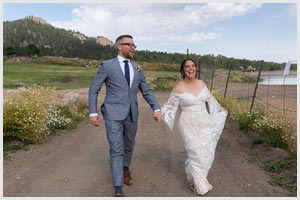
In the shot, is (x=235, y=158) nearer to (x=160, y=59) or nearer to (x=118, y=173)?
(x=118, y=173)

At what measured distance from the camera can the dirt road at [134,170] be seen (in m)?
5.57

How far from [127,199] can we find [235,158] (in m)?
2.96

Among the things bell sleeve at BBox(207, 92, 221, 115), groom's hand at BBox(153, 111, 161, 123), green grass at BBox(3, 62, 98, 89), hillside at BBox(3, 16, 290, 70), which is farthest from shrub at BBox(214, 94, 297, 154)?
hillside at BBox(3, 16, 290, 70)

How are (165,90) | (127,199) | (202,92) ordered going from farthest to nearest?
(165,90)
(202,92)
(127,199)

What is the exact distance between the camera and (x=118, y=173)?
523 centimetres

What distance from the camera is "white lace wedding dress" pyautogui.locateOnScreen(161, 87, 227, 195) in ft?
18.0

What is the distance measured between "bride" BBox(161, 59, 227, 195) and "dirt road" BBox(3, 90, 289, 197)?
0.88 feet

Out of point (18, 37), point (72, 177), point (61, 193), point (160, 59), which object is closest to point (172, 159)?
point (72, 177)

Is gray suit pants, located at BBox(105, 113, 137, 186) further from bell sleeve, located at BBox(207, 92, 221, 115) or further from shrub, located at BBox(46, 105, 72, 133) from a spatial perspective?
shrub, located at BBox(46, 105, 72, 133)

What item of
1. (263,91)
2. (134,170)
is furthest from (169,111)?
(263,91)

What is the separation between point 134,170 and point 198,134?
1510 millimetres

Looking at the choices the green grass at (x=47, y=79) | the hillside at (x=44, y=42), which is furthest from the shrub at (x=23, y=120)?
the hillside at (x=44, y=42)

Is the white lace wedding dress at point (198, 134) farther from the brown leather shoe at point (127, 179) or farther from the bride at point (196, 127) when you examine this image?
the brown leather shoe at point (127, 179)

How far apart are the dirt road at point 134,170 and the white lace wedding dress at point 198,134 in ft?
0.79
